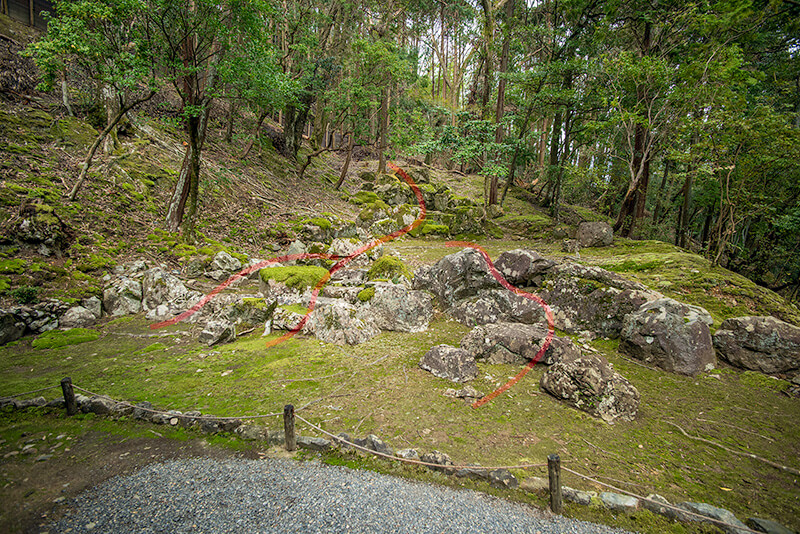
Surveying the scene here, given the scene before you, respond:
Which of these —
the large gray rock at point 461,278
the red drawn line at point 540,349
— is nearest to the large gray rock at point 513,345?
the red drawn line at point 540,349

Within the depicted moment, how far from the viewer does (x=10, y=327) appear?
5797 millimetres

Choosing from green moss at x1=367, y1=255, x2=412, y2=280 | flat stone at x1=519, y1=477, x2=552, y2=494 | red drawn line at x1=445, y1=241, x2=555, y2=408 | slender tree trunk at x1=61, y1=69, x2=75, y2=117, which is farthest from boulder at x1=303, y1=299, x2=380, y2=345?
slender tree trunk at x1=61, y1=69, x2=75, y2=117

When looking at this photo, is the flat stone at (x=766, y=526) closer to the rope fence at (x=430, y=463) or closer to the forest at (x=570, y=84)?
the rope fence at (x=430, y=463)

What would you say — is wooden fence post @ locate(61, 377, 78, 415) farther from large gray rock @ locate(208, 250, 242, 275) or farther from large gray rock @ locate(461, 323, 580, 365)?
large gray rock @ locate(461, 323, 580, 365)

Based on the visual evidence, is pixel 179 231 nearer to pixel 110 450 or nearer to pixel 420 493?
pixel 110 450

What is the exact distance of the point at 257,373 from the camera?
5305 millimetres

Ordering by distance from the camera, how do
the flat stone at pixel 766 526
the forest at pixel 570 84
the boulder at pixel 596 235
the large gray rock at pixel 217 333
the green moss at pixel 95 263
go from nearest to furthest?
the flat stone at pixel 766 526
the large gray rock at pixel 217 333
the green moss at pixel 95 263
the forest at pixel 570 84
the boulder at pixel 596 235

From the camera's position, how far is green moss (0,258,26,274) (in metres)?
6.34

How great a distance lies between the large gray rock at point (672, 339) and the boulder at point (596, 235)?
6322 mm

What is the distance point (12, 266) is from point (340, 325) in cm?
687

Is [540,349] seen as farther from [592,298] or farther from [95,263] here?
[95,263]

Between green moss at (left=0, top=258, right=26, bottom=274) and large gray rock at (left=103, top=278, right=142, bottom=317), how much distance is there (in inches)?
55.2

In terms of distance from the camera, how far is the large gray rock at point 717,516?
106 inches

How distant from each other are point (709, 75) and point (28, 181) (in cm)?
1874
